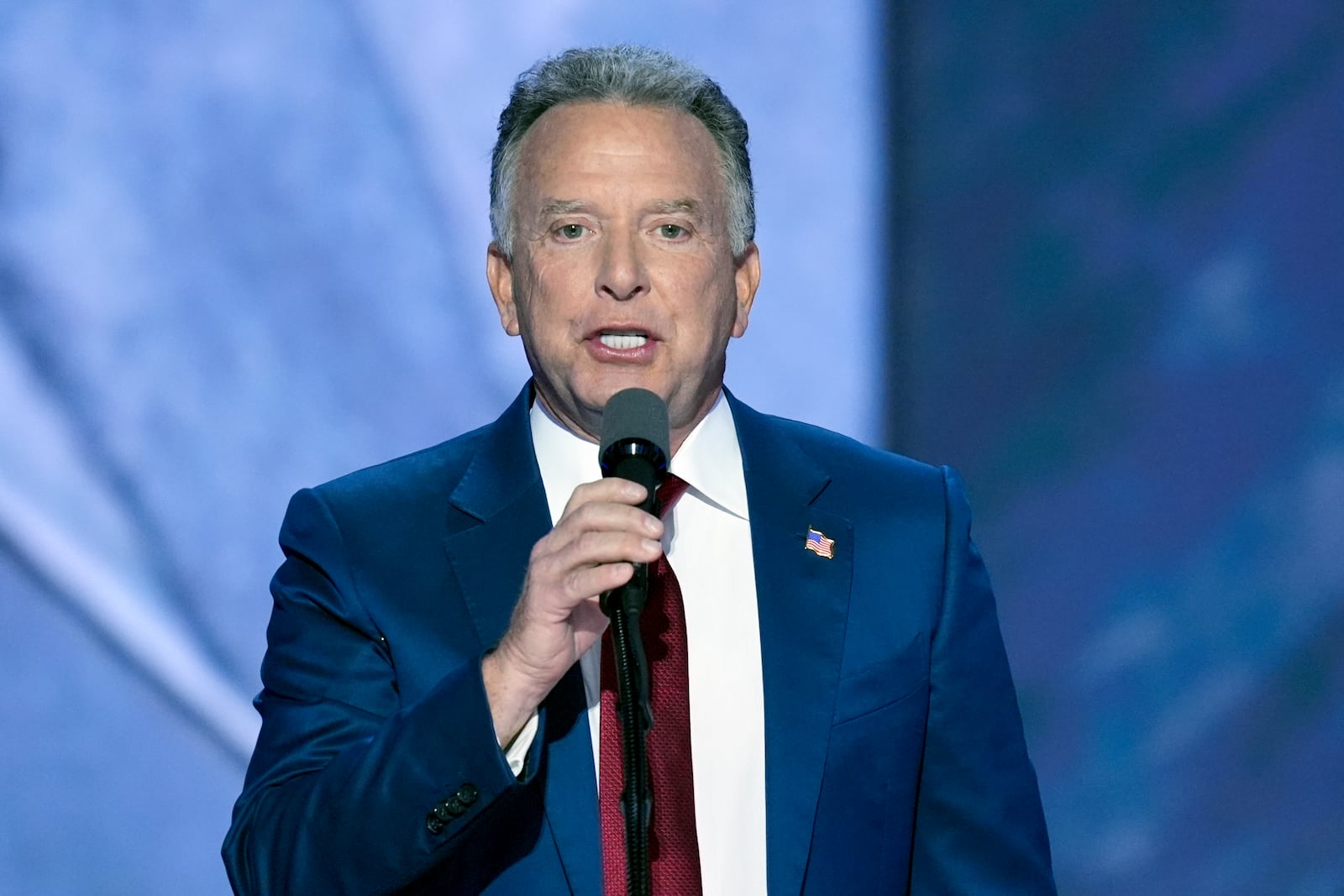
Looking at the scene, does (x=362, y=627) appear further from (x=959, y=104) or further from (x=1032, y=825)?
(x=959, y=104)

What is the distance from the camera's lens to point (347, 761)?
1851 mm

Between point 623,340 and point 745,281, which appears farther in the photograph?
point 745,281

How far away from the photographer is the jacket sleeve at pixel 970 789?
6.94 ft

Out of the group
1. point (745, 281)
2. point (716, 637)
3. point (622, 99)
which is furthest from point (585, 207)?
point (716, 637)

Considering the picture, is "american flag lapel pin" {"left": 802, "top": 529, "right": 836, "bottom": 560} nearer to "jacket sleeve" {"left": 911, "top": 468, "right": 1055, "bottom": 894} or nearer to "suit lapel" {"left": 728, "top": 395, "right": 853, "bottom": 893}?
"suit lapel" {"left": 728, "top": 395, "right": 853, "bottom": 893}

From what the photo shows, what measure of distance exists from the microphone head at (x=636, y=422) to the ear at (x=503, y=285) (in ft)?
1.87

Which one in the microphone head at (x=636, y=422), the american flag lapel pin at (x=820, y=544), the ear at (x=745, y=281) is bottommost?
the microphone head at (x=636, y=422)

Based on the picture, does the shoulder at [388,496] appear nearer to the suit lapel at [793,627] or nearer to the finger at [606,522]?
the suit lapel at [793,627]

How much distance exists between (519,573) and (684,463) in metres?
0.28

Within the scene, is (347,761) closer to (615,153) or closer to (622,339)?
(622,339)

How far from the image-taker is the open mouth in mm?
2059

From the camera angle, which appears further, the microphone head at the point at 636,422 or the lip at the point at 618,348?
the lip at the point at 618,348

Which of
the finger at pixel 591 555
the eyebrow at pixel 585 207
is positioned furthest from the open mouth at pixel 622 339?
the finger at pixel 591 555

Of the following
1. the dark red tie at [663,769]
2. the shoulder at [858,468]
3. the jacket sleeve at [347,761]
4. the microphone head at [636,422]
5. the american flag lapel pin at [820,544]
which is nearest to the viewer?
the microphone head at [636,422]
